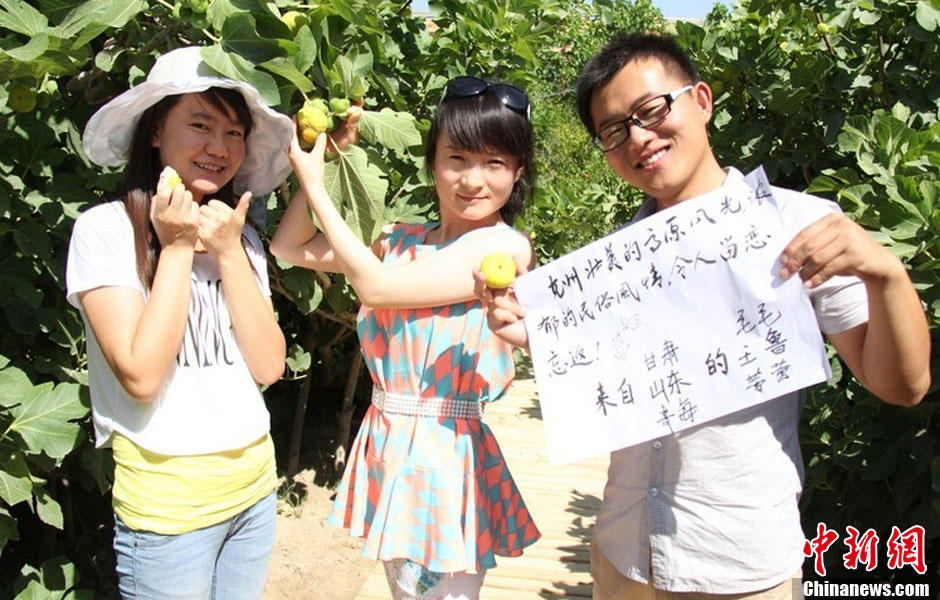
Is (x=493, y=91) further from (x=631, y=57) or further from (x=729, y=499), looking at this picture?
(x=729, y=499)

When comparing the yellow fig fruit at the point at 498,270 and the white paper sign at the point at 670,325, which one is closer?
the white paper sign at the point at 670,325

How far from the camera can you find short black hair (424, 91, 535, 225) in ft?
4.96

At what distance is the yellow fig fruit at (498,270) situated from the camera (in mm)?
1385

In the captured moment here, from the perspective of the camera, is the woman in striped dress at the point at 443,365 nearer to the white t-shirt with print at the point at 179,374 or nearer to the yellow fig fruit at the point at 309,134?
the yellow fig fruit at the point at 309,134

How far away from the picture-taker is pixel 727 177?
4.54 feet

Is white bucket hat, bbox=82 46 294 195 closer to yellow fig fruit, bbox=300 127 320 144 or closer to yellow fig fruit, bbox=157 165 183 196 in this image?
yellow fig fruit, bbox=300 127 320 144

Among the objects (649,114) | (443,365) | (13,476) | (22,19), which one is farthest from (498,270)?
(13,476)

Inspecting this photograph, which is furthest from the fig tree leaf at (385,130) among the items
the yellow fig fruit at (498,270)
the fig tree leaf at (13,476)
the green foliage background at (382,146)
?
the fig tree leaf at (13,476)

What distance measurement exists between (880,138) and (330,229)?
1332 millimetres

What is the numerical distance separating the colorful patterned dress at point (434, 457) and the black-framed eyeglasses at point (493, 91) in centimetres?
29

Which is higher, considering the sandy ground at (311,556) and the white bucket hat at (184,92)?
the white bucket hat at (184,92)

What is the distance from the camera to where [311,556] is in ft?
10.8

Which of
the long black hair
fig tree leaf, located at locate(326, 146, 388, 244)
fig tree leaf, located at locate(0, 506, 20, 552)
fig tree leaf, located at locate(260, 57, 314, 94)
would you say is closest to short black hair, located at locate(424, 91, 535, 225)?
fig tree leaf, located at locate(326, 146, 388, 244)

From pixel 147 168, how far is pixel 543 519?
263 cm
